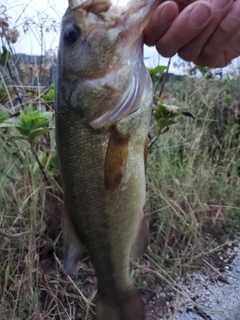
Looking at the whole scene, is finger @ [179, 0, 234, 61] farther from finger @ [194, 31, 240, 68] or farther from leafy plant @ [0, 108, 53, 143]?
leafy plant @ [0, 108, 53, 143]

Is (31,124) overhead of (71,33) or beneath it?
beneath

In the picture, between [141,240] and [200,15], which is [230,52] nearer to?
[200,15]

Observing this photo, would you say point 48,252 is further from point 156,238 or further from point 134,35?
point 134,35

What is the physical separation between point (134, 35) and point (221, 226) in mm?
2007

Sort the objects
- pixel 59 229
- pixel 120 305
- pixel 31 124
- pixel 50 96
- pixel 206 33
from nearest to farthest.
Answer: pixel 206 33
pixel 120 305
pixel 31 124
pixel 50 96
pixel 59 229

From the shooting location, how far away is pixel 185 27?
4.68 ft

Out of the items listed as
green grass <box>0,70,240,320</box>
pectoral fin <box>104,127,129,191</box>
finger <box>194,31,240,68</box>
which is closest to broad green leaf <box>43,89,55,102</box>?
green grass <box>0,70,240,320</box>

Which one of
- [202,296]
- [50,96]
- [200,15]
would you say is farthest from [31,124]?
[202,296]

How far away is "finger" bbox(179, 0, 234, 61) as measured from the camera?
4.79 ft

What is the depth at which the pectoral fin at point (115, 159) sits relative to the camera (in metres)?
1.39

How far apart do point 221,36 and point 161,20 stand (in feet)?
0.80

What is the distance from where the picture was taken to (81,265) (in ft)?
8.10

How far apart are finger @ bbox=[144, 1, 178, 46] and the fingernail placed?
0.05 metres

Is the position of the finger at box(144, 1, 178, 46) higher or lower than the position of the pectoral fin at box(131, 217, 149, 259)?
higher
